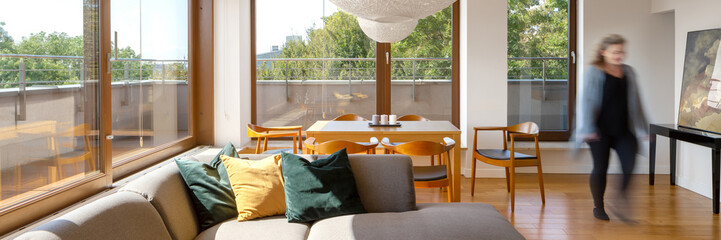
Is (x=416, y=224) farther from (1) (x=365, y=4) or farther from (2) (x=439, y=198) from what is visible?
(2) (x=439, y=198)

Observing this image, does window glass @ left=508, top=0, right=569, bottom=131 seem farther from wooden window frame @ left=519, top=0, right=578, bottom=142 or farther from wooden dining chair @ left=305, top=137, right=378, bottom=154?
wooden dining chair @ left=305, top=137, right=378, bottom=154

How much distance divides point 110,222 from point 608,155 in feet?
12.7

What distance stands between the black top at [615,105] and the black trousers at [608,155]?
0.08 metres

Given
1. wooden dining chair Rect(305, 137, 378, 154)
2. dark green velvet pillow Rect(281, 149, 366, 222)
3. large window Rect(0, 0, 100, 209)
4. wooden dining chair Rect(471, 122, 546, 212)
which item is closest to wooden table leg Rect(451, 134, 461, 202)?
wooden dining chair Rect(471, 122, 546, 212)

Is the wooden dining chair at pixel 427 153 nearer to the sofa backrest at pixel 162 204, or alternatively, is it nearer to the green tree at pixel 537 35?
the sofa backrest at pixel 162 204

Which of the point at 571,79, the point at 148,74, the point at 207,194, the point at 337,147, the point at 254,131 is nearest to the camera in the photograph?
the point at 207,194

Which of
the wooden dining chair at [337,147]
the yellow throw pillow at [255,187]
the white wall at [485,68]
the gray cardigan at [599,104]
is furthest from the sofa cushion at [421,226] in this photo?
the white wall at [485,68]

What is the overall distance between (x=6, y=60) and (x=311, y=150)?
233cm

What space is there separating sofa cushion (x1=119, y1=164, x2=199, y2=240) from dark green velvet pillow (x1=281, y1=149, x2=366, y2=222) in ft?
1.94

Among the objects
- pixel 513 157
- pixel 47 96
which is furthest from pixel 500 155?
pixel 47 96

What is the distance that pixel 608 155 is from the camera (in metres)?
4.70

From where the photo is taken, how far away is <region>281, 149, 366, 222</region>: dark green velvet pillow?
3.42 meters

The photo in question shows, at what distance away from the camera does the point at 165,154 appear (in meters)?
5.68

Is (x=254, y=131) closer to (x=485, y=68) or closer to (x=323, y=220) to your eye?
(x=323, y=220)
